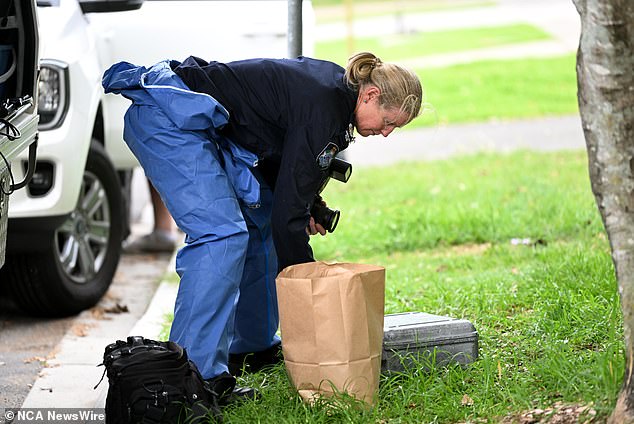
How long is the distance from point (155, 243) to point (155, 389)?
4.14m

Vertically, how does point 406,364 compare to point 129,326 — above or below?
above

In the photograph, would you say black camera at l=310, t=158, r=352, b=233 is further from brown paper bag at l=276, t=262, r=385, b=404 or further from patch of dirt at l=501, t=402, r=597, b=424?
patch of dirt at l=501, t=402, r=597, b=424

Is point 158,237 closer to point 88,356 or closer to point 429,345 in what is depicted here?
point 88,356

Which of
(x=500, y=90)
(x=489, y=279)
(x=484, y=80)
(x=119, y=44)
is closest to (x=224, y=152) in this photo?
(x=489, y=279)

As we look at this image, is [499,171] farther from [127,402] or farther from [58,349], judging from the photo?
[127,402]

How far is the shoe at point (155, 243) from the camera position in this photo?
8.00 meters

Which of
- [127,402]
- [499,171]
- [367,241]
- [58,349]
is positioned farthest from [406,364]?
[499,171]

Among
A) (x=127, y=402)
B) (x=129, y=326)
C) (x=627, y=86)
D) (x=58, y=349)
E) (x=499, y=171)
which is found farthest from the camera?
(x=499, y=171)

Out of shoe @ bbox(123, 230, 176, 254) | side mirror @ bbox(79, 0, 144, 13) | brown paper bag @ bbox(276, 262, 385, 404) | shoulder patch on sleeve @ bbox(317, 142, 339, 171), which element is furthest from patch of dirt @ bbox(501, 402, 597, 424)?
shoe @ bbox(123, 230, 176, 254)

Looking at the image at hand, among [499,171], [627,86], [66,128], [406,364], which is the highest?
[627,86]

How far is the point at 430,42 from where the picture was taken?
1839cm

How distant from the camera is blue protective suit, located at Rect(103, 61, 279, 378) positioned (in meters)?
4.21

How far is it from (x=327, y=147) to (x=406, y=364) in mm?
950

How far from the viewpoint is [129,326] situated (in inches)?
241
